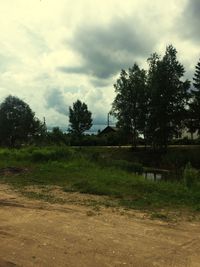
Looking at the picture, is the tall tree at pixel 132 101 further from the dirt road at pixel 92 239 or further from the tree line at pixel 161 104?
the dirt road at pixel 92 239

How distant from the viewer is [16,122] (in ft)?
228

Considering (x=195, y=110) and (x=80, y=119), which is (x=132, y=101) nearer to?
(x=195, y=110)

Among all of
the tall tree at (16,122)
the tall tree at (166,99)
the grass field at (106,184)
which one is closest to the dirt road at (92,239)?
the grass field at (106,184)

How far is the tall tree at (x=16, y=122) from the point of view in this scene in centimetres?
6931

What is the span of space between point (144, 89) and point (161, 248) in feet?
160

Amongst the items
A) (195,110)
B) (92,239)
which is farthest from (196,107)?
(92,239)

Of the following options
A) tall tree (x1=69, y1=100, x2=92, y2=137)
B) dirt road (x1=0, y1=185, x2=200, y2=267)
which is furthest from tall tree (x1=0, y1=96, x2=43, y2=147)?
dirt road (x1=0, y1=185, x2=200, y2=267)

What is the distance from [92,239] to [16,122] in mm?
63295

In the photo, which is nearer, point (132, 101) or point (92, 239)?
point (92, 239)

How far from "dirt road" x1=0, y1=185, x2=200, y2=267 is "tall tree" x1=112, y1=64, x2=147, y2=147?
45.2 meters

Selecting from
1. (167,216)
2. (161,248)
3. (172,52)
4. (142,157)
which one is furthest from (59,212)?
(172,52)

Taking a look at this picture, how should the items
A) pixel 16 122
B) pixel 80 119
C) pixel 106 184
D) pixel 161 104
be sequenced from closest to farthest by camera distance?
pixel 106 184, pixel 161 104, pixel 16 122, pixel 80 119

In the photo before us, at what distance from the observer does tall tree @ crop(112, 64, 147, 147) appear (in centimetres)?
5553

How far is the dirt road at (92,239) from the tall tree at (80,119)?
245 feet
